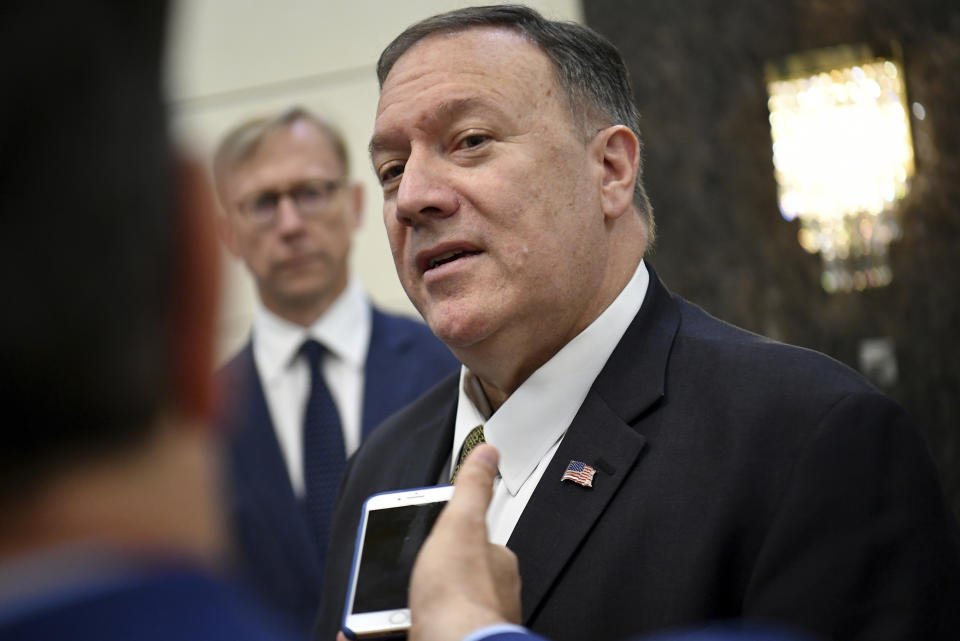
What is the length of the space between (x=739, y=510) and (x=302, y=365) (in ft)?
5.19


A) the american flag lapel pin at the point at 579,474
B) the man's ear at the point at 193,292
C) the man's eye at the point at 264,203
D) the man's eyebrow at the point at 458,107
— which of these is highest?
the man's eyebrow at the point at 458,107

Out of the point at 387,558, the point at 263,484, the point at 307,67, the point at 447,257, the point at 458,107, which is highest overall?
the point at 307,67

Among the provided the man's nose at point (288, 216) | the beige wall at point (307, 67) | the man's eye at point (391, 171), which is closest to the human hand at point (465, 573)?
the man's eye at point (391, 171)

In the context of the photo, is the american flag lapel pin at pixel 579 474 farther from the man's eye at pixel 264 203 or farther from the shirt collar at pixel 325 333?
the man's eye at pixel 264 203

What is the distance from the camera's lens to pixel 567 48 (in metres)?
1.70

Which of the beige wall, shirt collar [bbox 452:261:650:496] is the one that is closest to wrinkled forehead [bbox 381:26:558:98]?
shirt collar [bbox 452:261:650:496]

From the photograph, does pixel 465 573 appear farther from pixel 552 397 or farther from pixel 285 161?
pixel 285 161

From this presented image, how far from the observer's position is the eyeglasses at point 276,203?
2.83 metres

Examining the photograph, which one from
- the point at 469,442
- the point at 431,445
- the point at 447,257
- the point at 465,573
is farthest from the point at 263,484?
the point at 465,573

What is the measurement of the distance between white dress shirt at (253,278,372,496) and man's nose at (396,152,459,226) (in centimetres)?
103

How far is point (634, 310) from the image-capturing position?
64.8 inches

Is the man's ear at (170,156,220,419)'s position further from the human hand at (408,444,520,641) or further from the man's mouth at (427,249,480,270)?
the man's mouth at (427,249,480,270)

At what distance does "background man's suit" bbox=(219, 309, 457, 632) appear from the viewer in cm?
242

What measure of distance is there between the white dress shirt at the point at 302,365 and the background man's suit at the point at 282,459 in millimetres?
23
